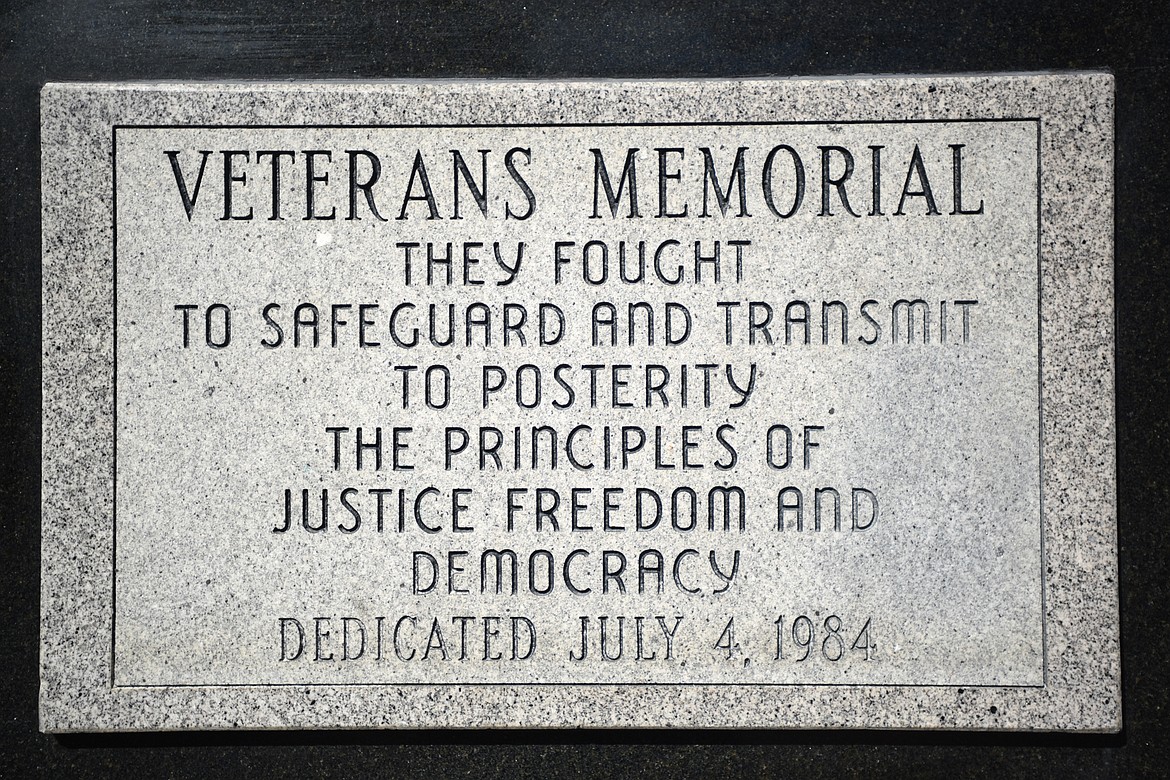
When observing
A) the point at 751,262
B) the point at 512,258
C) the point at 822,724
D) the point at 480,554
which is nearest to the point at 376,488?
the point at 480,554

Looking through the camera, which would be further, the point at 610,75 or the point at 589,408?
the point at 610,75

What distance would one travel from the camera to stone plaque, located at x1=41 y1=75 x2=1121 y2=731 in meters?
2.71

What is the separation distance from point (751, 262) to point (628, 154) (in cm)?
53

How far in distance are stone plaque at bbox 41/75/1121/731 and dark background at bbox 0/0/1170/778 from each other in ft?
0.57

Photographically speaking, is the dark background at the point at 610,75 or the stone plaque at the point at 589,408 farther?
the dark background at the point at 610,75

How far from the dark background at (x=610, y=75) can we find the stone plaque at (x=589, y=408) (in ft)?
0.57

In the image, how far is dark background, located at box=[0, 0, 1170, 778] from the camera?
2834 mm

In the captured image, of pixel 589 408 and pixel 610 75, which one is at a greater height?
pixel 610 75

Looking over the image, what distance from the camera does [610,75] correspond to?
287 cm

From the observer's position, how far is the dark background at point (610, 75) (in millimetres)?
Answer: 2834

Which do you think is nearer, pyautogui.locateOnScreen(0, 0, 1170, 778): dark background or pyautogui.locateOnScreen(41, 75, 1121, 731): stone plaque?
pyautogui.locateOnScreen(41, 75, 1121, 731): stone plaque

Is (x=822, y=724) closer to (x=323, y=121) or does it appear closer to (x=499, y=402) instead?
(x=499, y=402)

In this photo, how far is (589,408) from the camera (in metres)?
2.73

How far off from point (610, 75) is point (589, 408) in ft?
3.72
